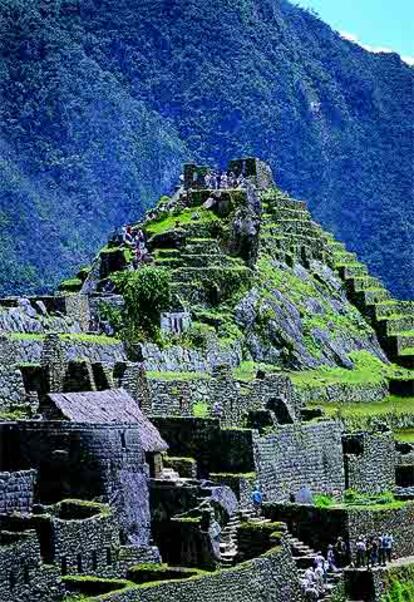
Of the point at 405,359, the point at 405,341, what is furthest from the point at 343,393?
→ the point at 405,341

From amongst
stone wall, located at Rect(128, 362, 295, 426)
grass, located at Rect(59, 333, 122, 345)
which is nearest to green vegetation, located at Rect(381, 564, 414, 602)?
stone wall, located at Rect(128, 362, 295, 426)

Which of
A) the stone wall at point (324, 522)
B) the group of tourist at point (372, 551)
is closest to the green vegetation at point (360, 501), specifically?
the stone wall at point (324, 522)

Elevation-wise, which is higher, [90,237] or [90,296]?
[90,237]

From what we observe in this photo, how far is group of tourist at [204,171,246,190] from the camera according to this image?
3610 inches

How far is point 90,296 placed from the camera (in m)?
69.5

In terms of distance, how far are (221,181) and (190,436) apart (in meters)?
43.7

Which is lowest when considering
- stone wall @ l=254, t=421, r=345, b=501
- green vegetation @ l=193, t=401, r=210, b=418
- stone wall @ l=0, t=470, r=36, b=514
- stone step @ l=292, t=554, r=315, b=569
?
stone step @ l=292, t=554, r=315, b=569

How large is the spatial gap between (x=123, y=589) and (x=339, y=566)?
10827 mm

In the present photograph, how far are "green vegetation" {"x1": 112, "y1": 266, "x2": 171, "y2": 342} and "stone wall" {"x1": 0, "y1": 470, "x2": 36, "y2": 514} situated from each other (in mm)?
20498

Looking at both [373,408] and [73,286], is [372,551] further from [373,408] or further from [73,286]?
[73,286]

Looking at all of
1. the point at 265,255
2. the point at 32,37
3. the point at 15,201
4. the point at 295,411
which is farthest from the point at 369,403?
the point at 32,37

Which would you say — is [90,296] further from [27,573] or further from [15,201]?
[15,201]

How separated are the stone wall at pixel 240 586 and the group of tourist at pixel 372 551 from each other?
354 centimetres

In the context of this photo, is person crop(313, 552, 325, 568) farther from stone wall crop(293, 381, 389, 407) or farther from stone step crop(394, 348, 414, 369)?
stone step crop(394, 348, 414, 369)
